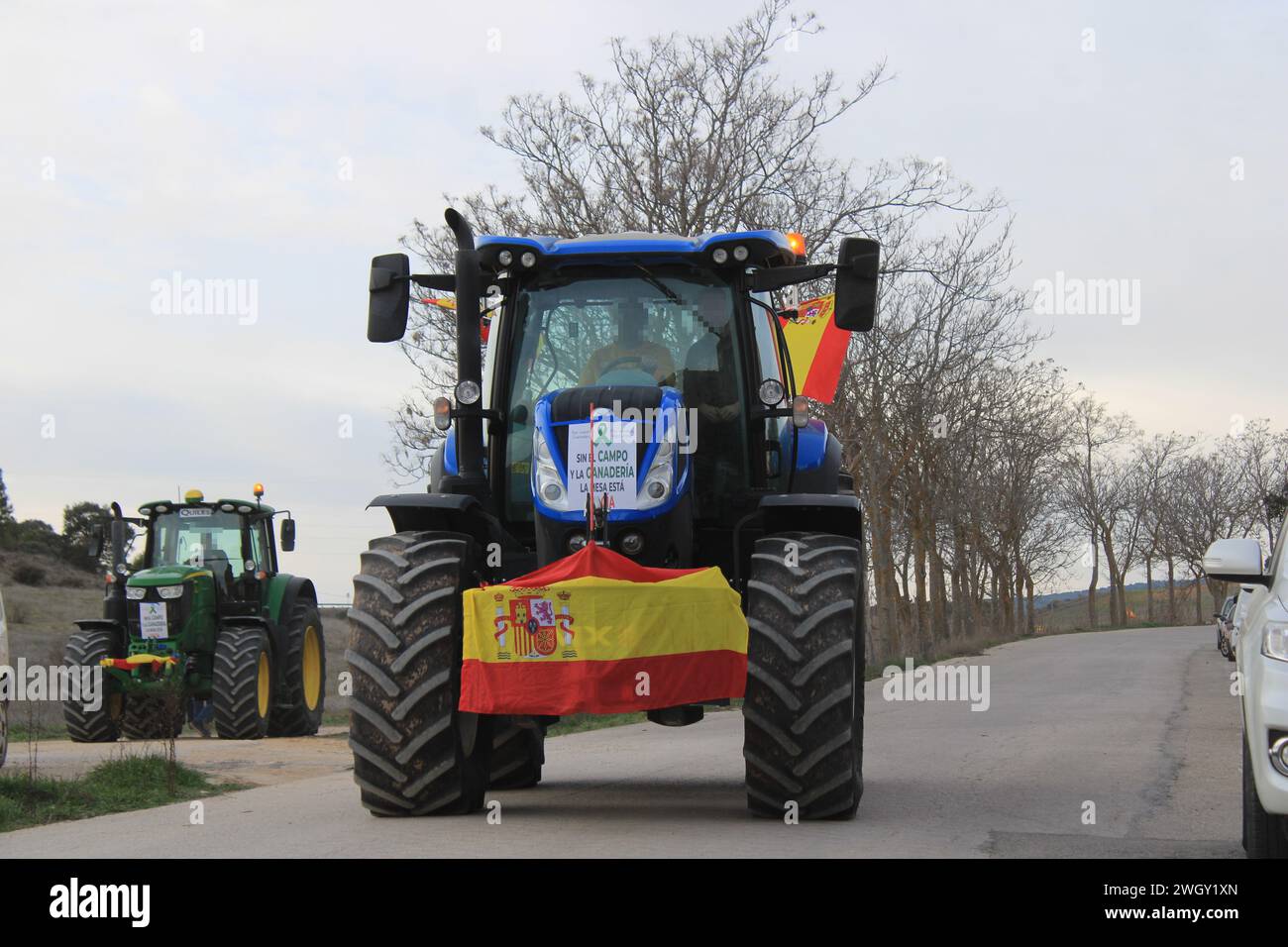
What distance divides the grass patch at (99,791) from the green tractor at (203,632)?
6.70 meters

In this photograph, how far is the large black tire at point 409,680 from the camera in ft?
28.0

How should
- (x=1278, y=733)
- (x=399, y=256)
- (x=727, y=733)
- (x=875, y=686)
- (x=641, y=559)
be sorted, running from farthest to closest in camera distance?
1. (x=875, y=686)
2. (x=727, y=733)
3. (x=399, y=256)
4. (x=641, y=559)
5. (x=1278, y=733)

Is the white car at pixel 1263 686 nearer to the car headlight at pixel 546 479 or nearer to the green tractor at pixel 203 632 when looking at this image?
the car headlight at pixel 546 479

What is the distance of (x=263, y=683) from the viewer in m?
20.3

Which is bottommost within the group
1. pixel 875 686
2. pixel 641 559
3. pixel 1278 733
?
pixel 875 686

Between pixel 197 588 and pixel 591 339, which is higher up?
pixel 591 339

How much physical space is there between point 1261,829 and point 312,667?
55.2ft

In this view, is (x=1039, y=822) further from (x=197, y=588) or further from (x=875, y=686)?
(x=875, y=686)

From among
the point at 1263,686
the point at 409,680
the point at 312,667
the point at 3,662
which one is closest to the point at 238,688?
the point at 312,667

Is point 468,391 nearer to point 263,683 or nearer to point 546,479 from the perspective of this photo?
point 546,479

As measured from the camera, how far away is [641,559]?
890 cm
